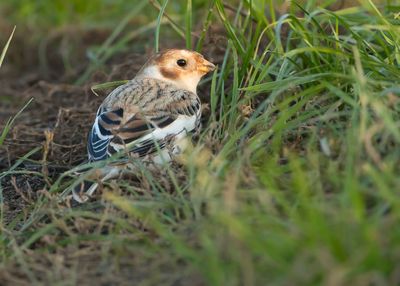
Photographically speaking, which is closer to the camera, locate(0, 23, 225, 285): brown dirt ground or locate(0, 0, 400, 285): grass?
locate(0, 0, 400, 285): grass

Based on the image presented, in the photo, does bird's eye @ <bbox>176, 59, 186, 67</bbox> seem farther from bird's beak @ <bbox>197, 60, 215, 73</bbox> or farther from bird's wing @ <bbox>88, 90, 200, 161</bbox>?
bird's wing @ <bbox>88, 90, 200, 161</bbox>

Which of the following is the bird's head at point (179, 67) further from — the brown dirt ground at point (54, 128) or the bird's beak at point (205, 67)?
the brown dirt ground at point (54, 128)

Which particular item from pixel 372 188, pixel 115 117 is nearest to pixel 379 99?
pixel 372 188

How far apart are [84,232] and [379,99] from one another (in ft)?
3.89

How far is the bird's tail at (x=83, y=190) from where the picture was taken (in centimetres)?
336

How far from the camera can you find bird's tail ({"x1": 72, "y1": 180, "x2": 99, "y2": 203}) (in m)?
3.36

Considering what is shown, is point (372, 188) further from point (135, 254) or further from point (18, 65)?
point (18, 65)

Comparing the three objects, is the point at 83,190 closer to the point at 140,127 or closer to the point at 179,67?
the point at 140,127

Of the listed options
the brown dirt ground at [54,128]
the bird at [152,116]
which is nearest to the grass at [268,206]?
the brown dirt ground at [54,128]

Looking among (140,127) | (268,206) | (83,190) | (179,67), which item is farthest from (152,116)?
(268,206)

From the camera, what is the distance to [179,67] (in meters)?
4.51

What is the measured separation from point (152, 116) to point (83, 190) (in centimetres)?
72

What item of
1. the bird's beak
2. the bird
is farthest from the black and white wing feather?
the bird's beak

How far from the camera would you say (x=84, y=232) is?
317cm
